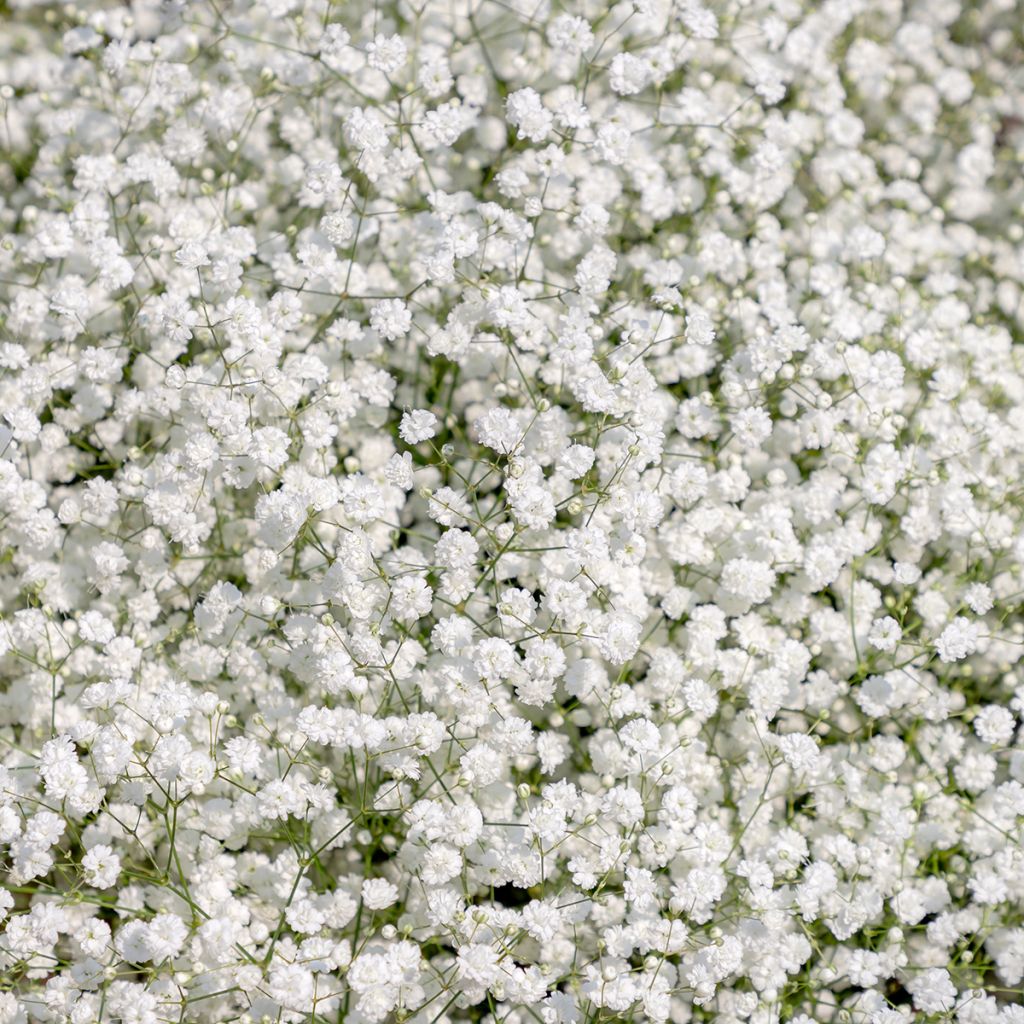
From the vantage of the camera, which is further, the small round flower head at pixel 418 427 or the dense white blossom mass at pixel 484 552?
the small round flower head at pixel 418 427

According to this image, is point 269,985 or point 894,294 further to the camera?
point 894,294

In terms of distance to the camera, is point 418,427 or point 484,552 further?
point 484,552

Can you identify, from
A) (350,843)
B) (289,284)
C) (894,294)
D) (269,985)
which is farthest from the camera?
(894,294)

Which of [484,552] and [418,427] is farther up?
[418,427]

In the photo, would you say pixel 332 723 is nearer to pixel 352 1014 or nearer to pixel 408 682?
pixel 408 682

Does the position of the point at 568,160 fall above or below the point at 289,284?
above

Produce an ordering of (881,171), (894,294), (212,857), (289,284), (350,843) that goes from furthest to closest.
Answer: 1. (881,171)
2. (894,294)
3. (289,284)
4. (350,843)
5. (212,857)

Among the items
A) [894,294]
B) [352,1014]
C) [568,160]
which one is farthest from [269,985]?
[894,294]

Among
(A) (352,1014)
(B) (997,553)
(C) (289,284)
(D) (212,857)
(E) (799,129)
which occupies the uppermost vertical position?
(E) (799,129)
